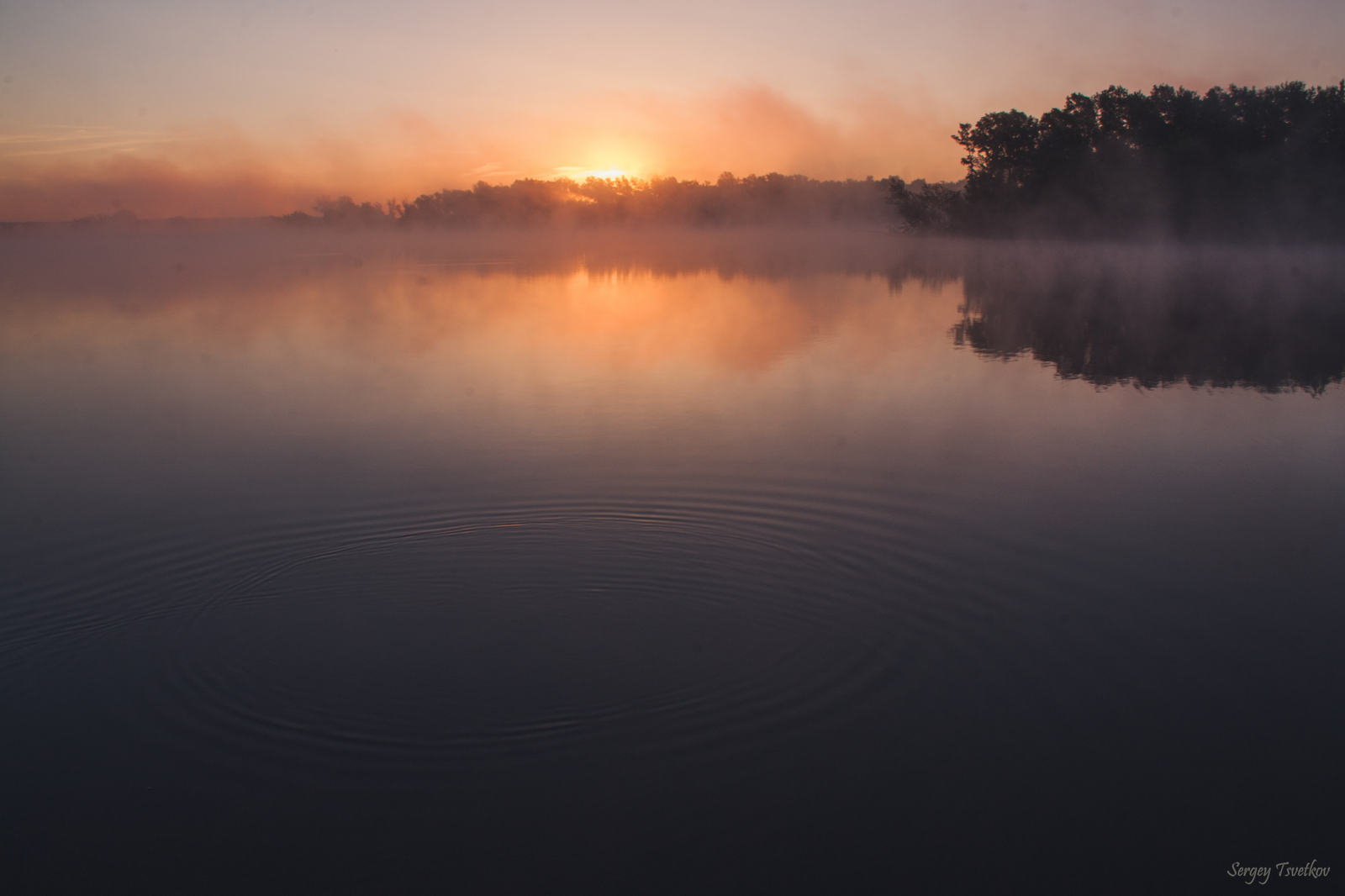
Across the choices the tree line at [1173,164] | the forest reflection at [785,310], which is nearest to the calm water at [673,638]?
the forest reflection at [785,310]

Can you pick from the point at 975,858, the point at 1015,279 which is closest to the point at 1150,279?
the point at 1015,279

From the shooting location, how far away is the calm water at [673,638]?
4.11 meters

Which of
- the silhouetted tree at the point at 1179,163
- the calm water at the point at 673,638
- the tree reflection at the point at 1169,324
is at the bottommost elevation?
the calm water at the point at 673,638

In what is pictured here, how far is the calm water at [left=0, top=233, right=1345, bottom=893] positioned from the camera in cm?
411

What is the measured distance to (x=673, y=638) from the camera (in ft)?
19.1

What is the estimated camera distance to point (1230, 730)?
488 cm

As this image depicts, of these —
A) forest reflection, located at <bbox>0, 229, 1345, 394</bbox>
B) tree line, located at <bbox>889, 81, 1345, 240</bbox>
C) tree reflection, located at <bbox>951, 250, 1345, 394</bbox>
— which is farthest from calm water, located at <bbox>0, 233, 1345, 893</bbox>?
tree line, located at <bbox>889, 81, 1345, 240</bbox>

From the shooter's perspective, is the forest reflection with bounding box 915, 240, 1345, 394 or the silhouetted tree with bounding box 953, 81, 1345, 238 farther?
the silhouetted tree with bounding box 953, 81, 1345, 238

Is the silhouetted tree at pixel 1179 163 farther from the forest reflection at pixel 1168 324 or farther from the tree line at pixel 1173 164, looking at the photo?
the forest reflection at pixel 1168 324

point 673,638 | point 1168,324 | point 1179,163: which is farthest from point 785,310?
point 1179,163

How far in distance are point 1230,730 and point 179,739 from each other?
591 centimetres

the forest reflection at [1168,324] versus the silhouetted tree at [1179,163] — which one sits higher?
the silhouetted tree at [1179,163]

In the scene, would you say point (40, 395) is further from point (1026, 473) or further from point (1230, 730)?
point (1230, 730)

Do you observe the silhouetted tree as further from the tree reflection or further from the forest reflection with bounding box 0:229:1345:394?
the tree reflection
